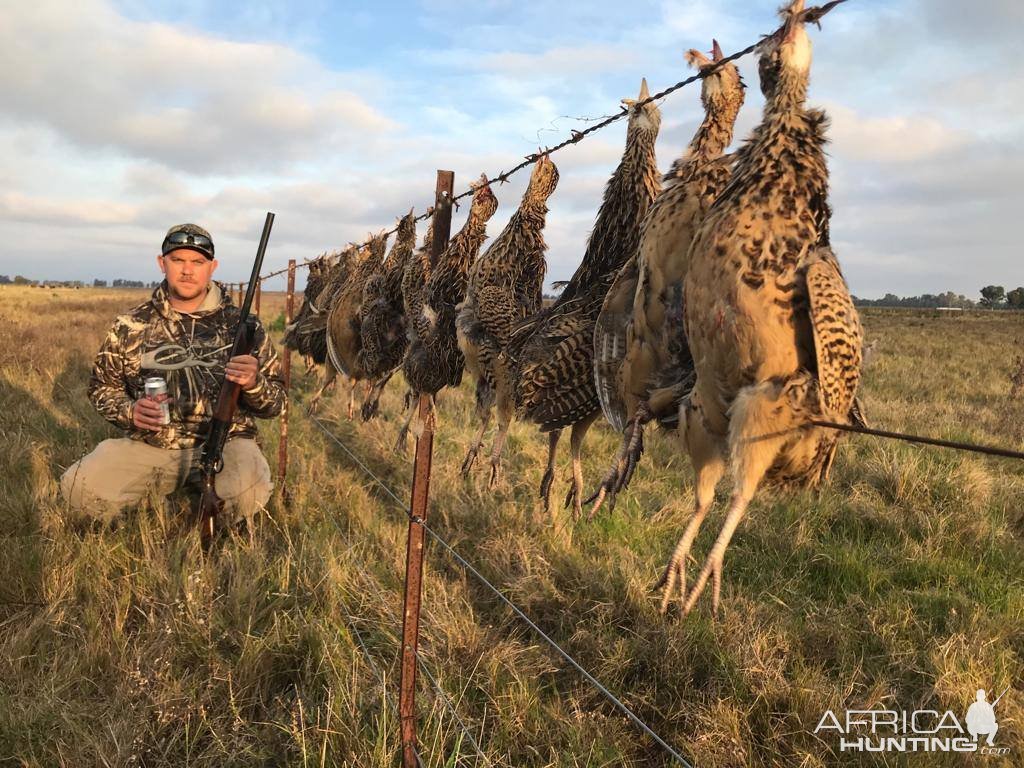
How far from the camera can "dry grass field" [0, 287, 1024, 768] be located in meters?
2.61

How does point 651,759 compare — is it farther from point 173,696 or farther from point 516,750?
point 173,696

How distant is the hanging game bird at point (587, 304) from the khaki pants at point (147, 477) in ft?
8.49

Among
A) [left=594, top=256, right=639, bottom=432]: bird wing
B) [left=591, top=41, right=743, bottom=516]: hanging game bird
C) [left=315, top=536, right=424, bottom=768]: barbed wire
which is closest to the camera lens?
[left=591, top=41, right=743, bottom=516]: hanging game bird

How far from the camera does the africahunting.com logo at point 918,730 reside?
8.63ft

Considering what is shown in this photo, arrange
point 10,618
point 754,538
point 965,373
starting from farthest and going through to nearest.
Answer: point 965,373 < point 754,538 < point 10,618

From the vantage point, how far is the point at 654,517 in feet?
16.0

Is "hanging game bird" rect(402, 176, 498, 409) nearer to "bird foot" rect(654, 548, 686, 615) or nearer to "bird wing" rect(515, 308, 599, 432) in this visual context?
"bird wing" rect(515, 308, 599, 432)

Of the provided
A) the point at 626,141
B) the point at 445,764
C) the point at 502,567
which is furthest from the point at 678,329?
the point at 502,567

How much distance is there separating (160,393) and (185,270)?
918 mm

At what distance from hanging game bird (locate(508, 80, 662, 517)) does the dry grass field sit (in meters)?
0.99

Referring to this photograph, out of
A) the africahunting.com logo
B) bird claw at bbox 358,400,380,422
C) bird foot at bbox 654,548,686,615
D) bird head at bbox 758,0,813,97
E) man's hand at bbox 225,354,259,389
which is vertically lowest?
the africahunting.com logo

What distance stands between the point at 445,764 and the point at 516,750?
39cm

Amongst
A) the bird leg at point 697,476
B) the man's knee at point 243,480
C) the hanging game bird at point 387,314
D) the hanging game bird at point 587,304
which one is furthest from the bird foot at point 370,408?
the bird leg at point 697,476

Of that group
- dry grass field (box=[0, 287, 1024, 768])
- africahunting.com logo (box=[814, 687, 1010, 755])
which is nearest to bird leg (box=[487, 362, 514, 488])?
dry grass field (box=[0, 287, 1024, 768])
